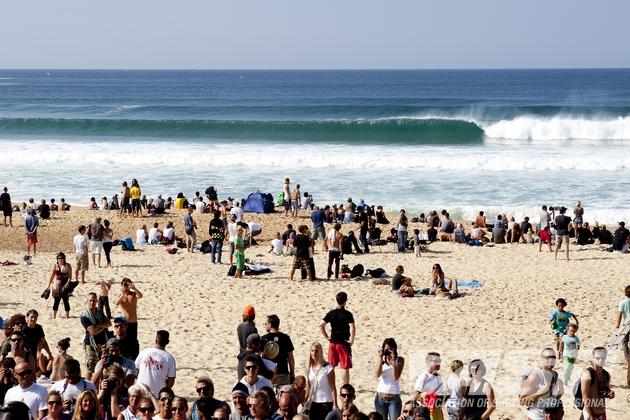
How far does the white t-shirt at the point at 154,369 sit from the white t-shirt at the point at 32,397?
1.22 metres

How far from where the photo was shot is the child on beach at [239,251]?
16556mm

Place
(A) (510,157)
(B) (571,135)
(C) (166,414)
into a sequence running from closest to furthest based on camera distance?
(C) (166,414) → (A) (510,157) → (B) (571,135)

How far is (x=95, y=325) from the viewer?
941 centimetres

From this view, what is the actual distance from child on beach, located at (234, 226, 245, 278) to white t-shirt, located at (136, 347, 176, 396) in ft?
27.9

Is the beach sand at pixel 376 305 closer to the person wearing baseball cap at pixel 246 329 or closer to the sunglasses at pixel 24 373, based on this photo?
the person wearing baseball cap at pixel 246 329

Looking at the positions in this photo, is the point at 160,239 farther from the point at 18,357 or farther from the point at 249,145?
the point at 249,145

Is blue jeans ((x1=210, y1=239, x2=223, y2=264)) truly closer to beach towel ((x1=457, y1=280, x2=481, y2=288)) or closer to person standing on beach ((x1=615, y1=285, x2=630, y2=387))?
beach towel ((x1=457, y1=280, x2=481, y2=288))

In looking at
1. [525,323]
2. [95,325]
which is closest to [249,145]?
[525,323]

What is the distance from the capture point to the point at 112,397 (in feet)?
22.5

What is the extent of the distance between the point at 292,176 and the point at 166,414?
91.6 ft

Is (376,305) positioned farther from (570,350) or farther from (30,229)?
(30,229)

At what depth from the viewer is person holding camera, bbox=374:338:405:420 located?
8039mm

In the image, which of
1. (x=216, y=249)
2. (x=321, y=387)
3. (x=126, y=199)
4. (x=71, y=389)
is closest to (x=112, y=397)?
(x=71, y=389)

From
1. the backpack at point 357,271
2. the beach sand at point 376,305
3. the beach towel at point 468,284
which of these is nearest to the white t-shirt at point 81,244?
the beach sand at point 376,305
